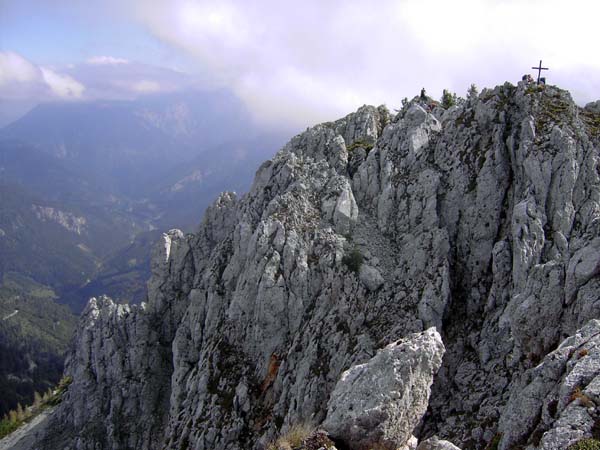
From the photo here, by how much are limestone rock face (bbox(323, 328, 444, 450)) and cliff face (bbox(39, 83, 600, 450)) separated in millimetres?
13217

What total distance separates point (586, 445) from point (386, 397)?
6.52 m

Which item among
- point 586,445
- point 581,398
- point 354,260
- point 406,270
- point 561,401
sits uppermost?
point 354,260

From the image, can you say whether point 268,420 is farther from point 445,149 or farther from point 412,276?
point 445,149

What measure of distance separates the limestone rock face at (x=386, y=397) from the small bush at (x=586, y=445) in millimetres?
5780

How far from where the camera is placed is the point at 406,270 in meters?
45.8

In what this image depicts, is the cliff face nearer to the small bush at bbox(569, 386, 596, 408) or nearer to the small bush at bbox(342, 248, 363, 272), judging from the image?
the small bush at bbox(342, 248, 363, 272)

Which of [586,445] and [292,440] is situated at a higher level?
[292,440]

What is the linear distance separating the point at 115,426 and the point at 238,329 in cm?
3137

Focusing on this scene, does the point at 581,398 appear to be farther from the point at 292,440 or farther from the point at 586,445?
the point at 292,440

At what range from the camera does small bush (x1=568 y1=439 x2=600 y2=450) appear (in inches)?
525

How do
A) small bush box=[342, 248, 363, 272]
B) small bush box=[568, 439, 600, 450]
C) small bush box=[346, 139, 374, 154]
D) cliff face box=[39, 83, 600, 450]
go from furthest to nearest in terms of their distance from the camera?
1. small bush box=[346, 139, 374, 154]
2. small bush box=[342, 248, 363, 272]
3. cliff face box=[39, 83, 600, 450]
4. small bush box=[568, 439, 600, 450]

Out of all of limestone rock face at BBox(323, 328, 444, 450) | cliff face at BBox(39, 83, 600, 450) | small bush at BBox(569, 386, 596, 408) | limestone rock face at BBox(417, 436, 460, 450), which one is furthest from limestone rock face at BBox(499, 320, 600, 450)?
cliff face at BBox(39, 83, 600, 450)

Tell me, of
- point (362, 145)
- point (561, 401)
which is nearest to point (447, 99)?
point (362, 145)

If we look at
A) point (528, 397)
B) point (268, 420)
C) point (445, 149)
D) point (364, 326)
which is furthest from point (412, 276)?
point (528, 397)
